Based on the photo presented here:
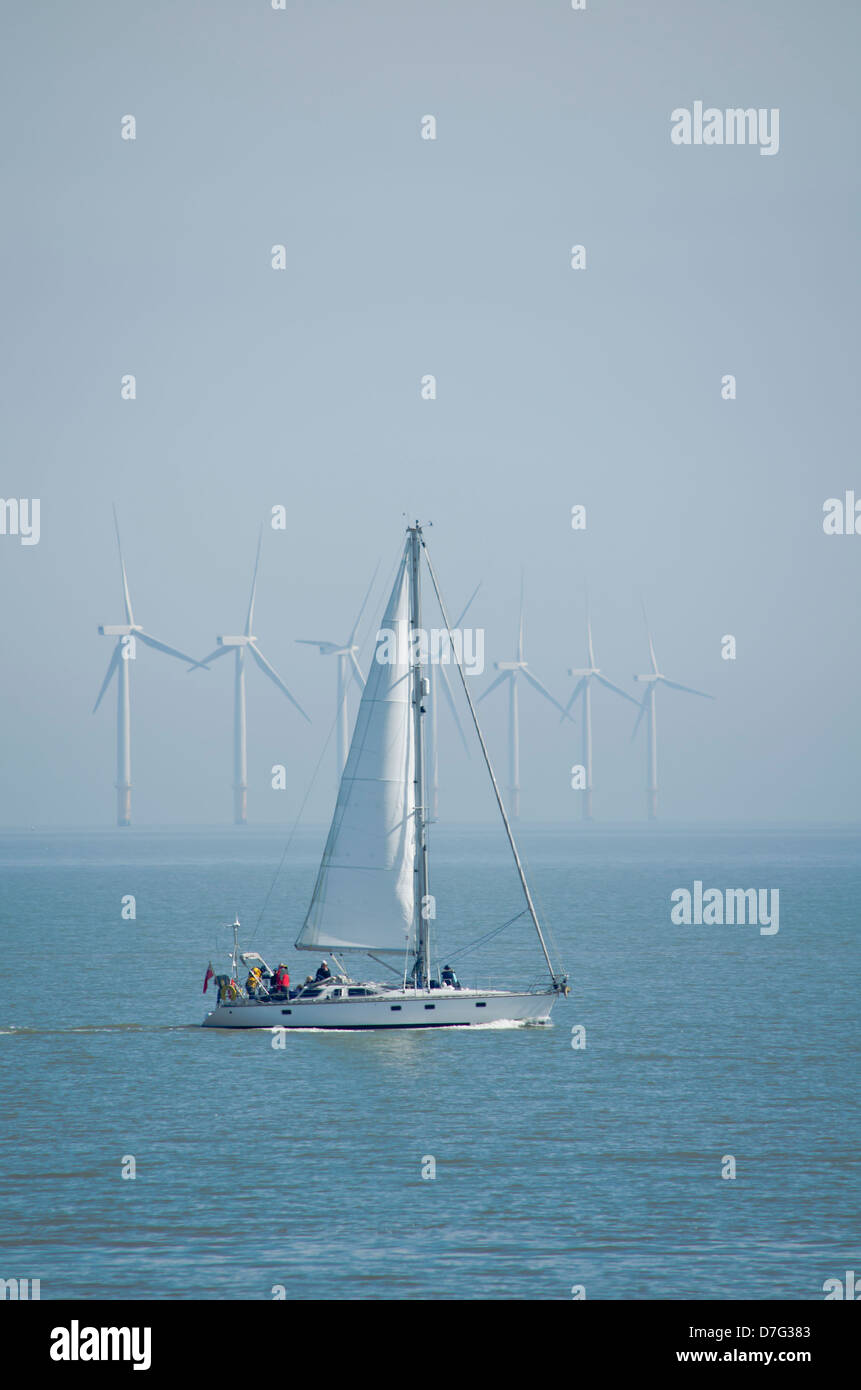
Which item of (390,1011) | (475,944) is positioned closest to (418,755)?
(390,1011)

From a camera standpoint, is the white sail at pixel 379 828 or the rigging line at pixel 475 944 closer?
the white sail at pixel 379 828

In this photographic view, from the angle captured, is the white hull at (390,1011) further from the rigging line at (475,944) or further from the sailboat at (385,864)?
the rigging line at (475,944)

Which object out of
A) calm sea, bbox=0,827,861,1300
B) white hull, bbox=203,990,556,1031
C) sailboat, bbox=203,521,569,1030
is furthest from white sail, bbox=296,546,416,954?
calm sea, bbox=0,827,861,1300

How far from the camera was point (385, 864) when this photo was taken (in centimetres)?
6975

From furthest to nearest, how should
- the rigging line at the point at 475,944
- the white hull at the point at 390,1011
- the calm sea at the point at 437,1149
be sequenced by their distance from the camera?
1. the rigging line at the point at 475,944
2. the white hull at the point at 390,1011
3. the calm sea at the point at 437,1149

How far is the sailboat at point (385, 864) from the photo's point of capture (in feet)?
227

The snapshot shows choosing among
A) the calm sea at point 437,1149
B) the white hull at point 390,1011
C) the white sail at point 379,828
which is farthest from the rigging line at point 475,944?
the white sail at point 379,828

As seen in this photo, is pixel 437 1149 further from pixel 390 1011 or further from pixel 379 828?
pixel 379 828

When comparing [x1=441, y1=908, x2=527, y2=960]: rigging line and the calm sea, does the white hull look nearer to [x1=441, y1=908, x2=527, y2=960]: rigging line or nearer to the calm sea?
the calm sea

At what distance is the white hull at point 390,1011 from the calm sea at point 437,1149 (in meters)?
1.03

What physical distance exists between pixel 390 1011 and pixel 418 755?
10502mm
